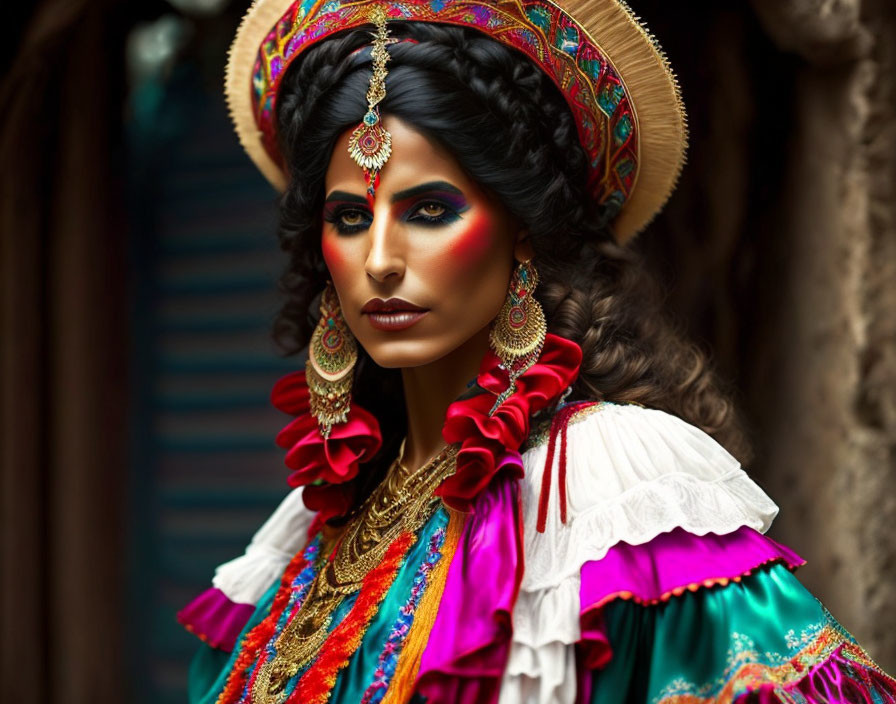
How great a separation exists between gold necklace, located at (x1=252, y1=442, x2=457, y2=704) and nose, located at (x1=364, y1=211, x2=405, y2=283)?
344 mm

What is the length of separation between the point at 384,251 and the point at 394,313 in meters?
0.10

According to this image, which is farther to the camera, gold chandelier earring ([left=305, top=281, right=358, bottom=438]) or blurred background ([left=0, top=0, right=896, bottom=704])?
blurred background ([left=0, top=0, right=896, bottom=704])

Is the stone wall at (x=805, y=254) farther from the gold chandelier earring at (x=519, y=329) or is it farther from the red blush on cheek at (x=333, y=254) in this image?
the red blush on cheek at (x=333, y=254)

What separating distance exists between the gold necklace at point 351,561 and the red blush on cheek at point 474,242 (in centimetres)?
34

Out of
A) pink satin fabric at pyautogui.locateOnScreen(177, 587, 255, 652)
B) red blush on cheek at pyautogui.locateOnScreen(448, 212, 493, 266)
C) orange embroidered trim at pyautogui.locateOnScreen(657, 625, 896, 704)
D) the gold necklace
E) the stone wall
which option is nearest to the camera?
orange embroidered trim at pyautogui.locateOnScreen(657, 625, 896, 704)

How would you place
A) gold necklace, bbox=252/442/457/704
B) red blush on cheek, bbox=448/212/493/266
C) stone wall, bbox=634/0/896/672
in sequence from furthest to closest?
stone wall, bbox=634/0/896/672 < gold necklace, bbox=252/442/457/704 < red blush on cheek, bbox=448/212/493/266

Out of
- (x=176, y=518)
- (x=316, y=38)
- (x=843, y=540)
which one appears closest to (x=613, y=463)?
(x=316, y=38)

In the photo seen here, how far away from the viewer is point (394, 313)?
1.50 meters

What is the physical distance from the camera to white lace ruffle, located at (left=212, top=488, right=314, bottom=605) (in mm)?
1903

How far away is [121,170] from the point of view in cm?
339

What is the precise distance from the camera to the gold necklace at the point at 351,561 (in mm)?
1611

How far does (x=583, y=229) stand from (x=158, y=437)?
7.43 feet

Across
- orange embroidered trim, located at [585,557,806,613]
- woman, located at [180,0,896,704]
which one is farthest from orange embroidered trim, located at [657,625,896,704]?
orange embroidered trim, located at [585,557,806,613]

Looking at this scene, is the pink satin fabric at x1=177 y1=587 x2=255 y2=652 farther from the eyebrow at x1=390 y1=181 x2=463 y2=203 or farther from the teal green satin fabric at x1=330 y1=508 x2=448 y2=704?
the eyebrow at x1=390 y1=181 x2=463 y2=203
